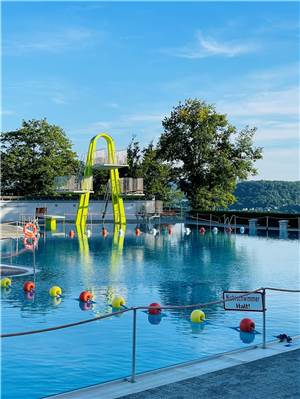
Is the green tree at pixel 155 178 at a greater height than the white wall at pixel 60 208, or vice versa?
the green tree at pixel 155 178

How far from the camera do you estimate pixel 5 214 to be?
59.1 meters

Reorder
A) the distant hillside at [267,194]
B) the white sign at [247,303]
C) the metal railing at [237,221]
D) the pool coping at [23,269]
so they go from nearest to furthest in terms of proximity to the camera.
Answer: the white sign at [247,303] → the pool coping at [23,269] → the metal railing at [237,221] → the distant hillside at [267,194]

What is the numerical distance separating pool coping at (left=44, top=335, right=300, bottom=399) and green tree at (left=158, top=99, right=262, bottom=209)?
52106 millimetres

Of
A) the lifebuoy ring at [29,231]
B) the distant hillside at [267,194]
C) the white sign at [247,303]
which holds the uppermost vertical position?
the distant hillside at [267,194]

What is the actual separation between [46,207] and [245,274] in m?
41.9

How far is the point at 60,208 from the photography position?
199 feet

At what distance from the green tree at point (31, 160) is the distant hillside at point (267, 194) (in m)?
54.4

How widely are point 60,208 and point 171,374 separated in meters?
53.8

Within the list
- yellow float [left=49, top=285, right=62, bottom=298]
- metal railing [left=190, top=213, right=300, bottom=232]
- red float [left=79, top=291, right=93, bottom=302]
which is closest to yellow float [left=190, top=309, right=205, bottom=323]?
red float [left=79, top=291, right=93, bottom=302]

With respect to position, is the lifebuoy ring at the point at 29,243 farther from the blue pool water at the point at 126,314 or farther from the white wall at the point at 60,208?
the white wall at the point at 60,208

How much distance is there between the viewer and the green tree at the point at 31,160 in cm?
6384

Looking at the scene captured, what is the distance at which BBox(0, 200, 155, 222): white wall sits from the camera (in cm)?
5922

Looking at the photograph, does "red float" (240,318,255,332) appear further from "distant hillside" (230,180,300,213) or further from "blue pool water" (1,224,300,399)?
"distant hillside" (230,180,300,213)

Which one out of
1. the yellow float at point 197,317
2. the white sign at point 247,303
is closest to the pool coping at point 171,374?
the white sign at point 247,303
